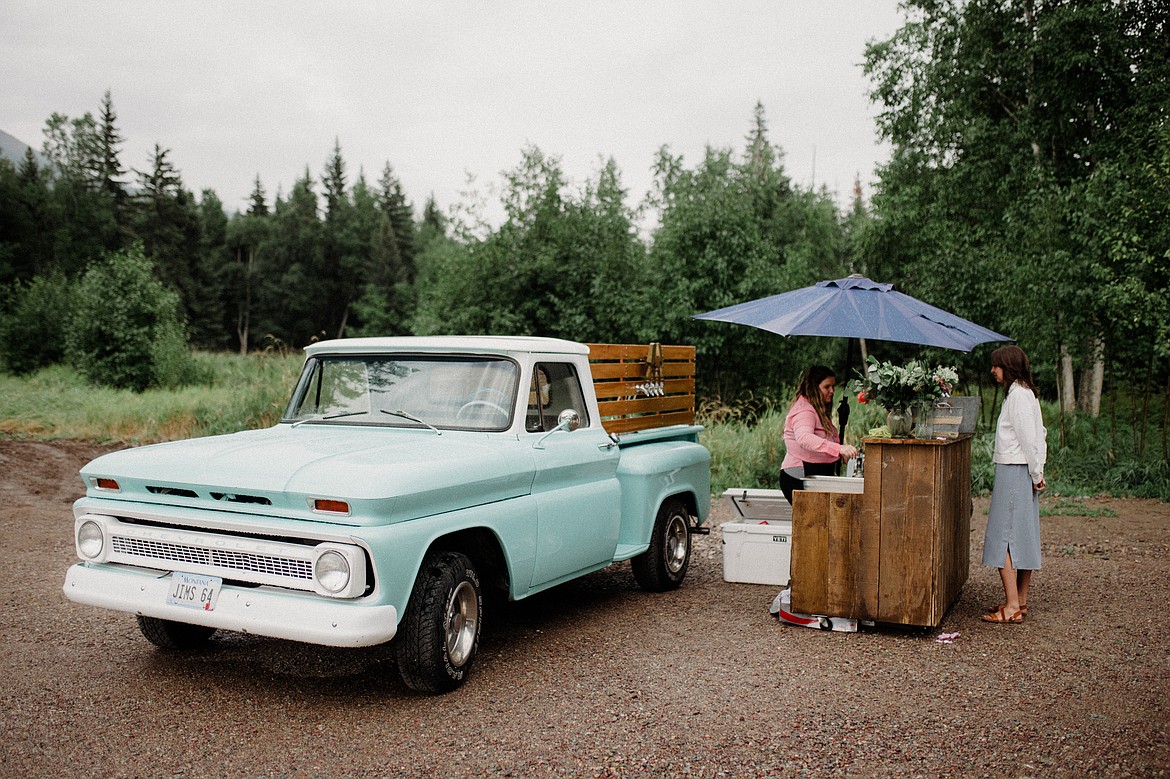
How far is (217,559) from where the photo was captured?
4652mm

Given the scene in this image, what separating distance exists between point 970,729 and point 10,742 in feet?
14.8

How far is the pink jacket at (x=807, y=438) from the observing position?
6805 mm

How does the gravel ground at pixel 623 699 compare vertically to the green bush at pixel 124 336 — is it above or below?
below

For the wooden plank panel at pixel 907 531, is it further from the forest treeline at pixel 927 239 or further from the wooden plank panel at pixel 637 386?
the forest treeline at pixel 927 239

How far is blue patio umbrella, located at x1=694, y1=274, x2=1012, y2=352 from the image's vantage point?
6574mm

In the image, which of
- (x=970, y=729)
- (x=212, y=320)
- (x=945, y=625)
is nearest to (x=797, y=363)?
(x=945, y=625)

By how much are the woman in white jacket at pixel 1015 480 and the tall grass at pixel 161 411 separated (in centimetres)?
1288

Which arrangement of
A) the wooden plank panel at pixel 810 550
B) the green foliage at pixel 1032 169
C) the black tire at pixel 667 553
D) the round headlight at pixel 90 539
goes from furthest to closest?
the green foliage at pixel 1032 169
the black tire at pixel 667 553
the wooden plank panel at pixel 810 550
the round headlight at pixel 90 539

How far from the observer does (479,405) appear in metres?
5.79

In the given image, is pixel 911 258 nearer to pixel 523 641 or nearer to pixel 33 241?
pixel 523 641

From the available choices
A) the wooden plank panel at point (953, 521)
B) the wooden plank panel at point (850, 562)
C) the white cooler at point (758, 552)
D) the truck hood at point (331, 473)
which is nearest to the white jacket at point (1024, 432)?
the wooden plank panel at point (953, 521)

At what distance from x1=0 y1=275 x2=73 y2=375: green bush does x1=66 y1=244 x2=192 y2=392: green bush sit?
771 cm

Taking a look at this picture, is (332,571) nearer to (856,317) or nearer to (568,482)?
(568,482)

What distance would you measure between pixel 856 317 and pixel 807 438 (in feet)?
3.10
